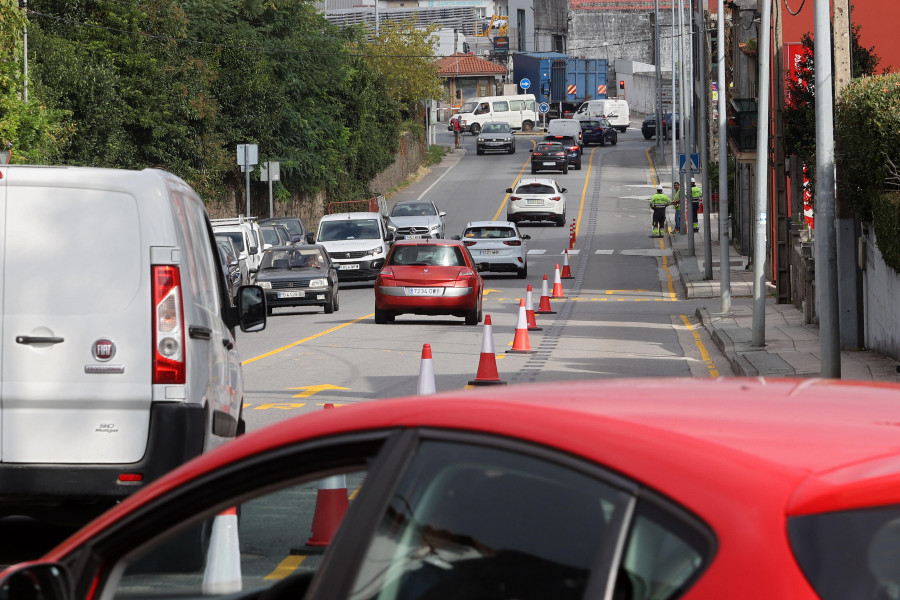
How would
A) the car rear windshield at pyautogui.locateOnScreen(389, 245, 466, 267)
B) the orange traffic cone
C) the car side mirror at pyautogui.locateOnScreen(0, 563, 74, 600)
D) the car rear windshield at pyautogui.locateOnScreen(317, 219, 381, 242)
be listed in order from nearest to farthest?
the orange traffic cone
the car side mirror at pyautogui.locateOnScreen(0, 563, 74, 600)
the car rear windshield at pyautogui.locateOnScreen(389, 245, 466, 267)
the car rear windshield at pyautogui.locateOnScreen(317, 219, 381, 242)

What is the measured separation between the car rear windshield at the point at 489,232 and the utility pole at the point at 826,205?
72.1ft

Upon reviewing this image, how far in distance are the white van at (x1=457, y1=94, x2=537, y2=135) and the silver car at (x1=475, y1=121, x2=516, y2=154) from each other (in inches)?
535

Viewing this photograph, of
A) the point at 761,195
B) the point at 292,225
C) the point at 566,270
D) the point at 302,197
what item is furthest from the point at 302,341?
the point at 302,197

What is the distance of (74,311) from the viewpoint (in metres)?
6.64

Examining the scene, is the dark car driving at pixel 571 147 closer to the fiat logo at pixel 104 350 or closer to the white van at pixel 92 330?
the white van at pixel 92 330

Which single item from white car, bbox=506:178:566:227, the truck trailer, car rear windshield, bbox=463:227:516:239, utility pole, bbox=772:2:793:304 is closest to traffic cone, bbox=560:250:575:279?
car rear windshield, bbox=463:227:516:239

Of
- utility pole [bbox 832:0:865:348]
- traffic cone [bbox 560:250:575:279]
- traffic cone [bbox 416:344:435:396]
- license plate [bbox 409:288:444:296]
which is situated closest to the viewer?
traffic cone [bbox 416:344:435:396]

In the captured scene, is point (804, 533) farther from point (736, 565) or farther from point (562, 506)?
point (562, 506)

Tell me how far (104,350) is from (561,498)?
15.5 feet

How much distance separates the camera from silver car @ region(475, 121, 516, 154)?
81.9m

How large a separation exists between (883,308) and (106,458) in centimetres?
1309

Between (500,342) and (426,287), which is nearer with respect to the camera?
(500,342)

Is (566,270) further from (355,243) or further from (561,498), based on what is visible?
(561,498)

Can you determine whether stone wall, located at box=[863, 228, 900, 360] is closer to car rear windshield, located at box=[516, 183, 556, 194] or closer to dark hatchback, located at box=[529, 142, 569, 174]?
car rear windshield, located at box=[516, 183, 556, 194]
